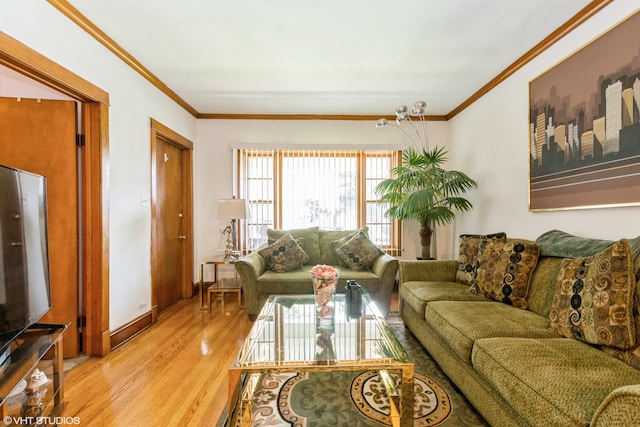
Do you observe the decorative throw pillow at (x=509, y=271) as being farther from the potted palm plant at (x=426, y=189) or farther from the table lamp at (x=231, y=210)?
the table lamp at (x=231, y=210)

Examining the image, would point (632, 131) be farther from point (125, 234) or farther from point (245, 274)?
point (125, 234)

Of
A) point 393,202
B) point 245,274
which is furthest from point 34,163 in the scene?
point 393,202

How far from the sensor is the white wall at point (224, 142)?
4203 millimetres

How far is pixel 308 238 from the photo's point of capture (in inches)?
147

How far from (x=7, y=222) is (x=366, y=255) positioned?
284cm

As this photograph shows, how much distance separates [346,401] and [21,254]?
185cm

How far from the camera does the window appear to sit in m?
4.21

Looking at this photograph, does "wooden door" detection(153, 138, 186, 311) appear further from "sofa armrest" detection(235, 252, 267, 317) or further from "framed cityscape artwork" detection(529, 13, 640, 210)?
"framed cityscape artwork" detection(529, 13, 640, 210)

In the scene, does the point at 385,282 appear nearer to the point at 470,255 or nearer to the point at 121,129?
the point at 470,255

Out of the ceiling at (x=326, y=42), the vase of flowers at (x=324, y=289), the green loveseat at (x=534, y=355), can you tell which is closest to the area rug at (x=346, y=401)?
the green loveseat at (x=534, y=355)

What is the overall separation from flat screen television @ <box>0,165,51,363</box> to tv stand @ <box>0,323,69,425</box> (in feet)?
0.28

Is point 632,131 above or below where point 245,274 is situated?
above

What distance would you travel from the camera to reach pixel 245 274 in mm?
2996

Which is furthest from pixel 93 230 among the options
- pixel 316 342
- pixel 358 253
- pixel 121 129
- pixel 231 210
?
pixel 358 253
